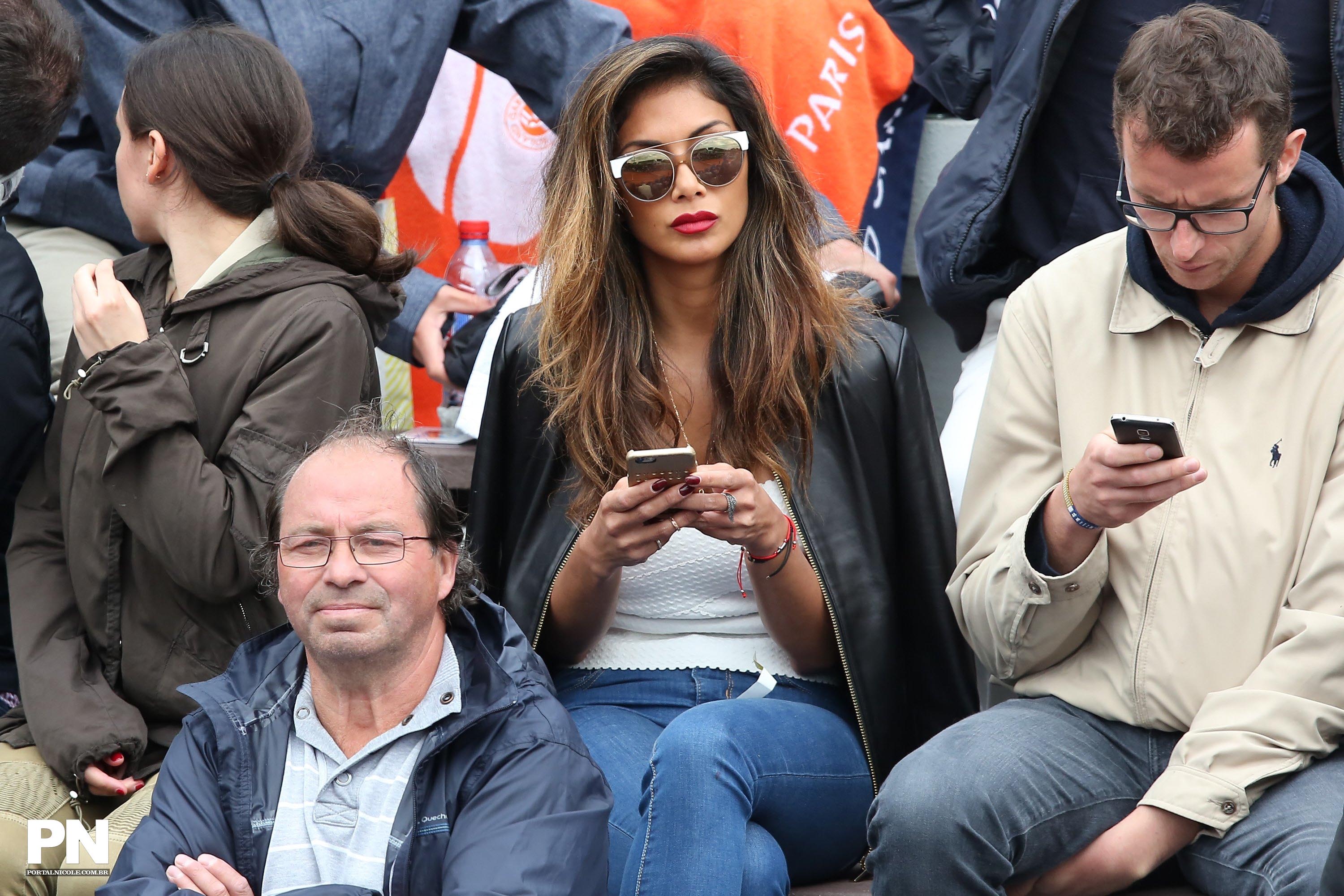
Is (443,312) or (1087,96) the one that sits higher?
(1087,96)

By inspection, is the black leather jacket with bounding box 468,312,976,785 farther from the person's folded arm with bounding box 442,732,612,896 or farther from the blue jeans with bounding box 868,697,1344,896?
the person's folded arm with bounding box 442,732,612,896

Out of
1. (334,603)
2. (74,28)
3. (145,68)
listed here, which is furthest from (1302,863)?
(74,28)

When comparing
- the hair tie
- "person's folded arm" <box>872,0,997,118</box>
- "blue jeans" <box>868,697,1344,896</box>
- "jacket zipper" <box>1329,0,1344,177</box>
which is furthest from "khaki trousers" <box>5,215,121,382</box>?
"jacket zipper" <box>1329,0,1344,177</box>

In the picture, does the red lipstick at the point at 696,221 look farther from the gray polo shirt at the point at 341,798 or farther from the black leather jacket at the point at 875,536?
the gray polo shirt at the point at 341,798

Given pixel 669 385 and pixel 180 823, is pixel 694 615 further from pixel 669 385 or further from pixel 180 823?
pixel 180 823

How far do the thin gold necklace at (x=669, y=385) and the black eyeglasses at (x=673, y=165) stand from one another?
0.31 metres

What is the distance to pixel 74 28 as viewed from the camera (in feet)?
10.9

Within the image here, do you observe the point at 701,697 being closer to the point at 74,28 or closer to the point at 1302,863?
the point at 1302,863

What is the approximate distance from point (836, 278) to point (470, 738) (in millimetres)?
1496

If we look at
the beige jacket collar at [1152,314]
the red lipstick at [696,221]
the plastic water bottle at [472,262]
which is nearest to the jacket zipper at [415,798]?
the red lipstick at [696,221]

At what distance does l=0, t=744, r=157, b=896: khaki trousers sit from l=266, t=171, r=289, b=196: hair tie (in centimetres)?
122

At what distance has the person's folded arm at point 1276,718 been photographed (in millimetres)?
2455

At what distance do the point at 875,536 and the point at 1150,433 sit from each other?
800 millimetres

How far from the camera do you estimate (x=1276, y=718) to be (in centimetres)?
248
